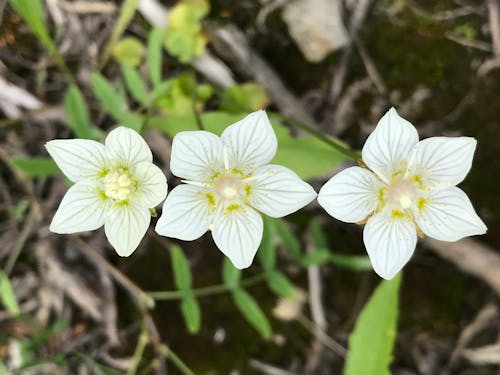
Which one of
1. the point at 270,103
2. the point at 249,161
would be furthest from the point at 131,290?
the point at 249,161

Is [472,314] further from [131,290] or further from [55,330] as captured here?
[55,330]

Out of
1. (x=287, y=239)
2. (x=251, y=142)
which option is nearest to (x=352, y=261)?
(x=287, y=239)

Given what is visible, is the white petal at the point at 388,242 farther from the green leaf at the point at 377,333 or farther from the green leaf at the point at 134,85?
Answer: the green leaf at the point at 134,85

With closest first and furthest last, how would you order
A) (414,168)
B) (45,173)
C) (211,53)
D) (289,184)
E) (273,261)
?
1. (289,184)
2. (414,168)
3. (45,173)
4. (273,261)
5. (211,53)

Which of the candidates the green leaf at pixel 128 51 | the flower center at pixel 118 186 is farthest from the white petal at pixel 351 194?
the green leaf at pixel 128 51

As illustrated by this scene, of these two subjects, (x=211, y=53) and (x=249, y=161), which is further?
(x=211, y=53)

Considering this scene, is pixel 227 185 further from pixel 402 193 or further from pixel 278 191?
pixel 402 193
